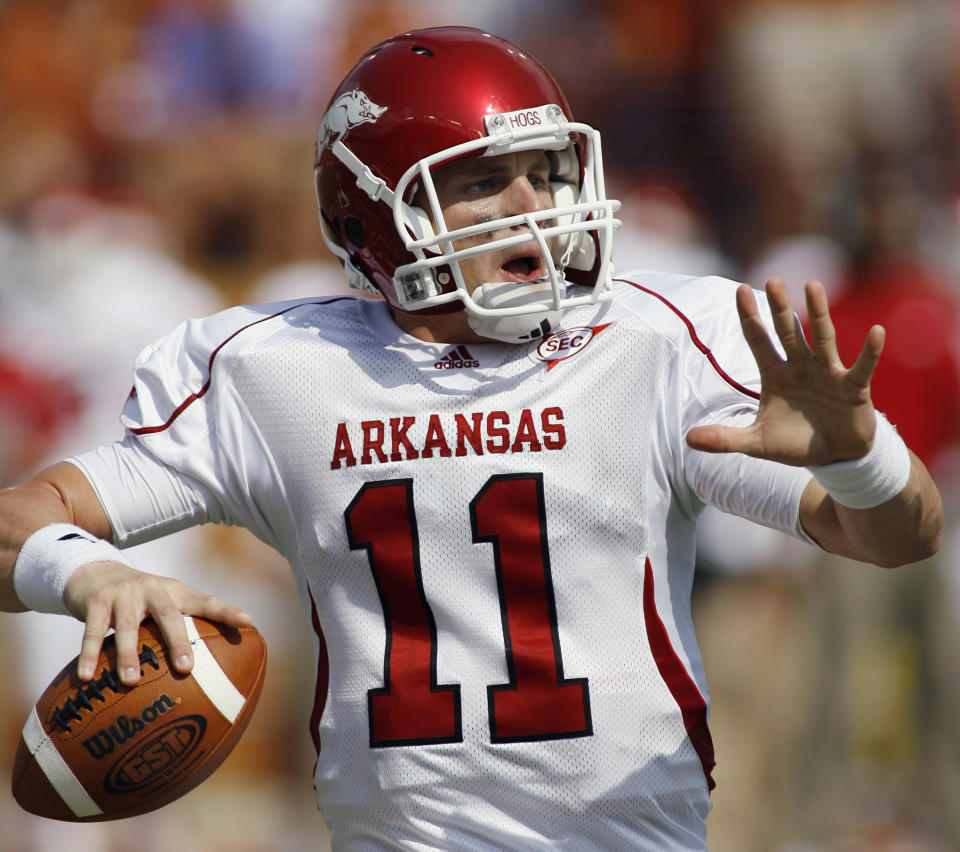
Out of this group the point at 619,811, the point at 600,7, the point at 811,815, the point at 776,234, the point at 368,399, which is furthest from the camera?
the point at 600,7

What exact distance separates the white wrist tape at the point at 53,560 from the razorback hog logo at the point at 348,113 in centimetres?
88

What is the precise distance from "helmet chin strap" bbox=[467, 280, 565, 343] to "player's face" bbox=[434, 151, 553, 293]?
6 centimetres

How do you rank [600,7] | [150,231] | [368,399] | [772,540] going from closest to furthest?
[368,399] → [772,540] → [150,231] → [600,7]

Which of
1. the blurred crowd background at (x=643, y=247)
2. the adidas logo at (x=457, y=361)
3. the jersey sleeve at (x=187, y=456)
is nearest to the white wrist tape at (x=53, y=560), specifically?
the jersey sleeve at (x=187, y=456)

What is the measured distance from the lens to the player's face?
264 cm

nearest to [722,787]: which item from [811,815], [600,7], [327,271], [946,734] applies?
[811,815]

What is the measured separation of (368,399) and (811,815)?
348cm

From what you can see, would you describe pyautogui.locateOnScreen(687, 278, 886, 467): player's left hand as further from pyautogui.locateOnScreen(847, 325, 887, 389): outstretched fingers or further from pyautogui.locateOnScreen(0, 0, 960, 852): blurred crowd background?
pyautogui.locateOnScreen(0, 0, 960, 852): blurred crowd background

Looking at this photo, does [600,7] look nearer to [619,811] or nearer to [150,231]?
[150,231]

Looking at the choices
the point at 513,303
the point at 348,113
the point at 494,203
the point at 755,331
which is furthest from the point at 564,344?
the point at 348,113

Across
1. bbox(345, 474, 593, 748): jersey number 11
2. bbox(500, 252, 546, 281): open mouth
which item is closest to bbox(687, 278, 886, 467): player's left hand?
bbox(345, 474, 593, 748): jersey number 11

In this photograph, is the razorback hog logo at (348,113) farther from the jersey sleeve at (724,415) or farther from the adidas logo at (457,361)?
the jersey sleeve at (724,415)

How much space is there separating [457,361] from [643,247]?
13.8 feet

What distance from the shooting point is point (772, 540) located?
5973mm
